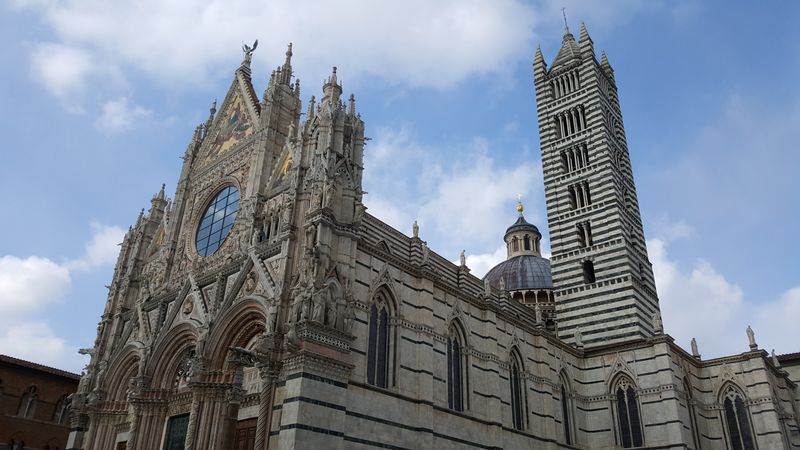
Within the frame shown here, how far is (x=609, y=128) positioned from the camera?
112ft

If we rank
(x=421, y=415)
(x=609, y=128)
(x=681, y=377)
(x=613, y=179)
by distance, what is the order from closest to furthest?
(x=421, y=415) < (x=681, y=377) < (x=613, y=179) < (x=609, y=128)

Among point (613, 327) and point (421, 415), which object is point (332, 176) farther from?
point (613, 327)

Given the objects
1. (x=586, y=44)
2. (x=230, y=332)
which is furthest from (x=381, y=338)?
(x=586, y=44)

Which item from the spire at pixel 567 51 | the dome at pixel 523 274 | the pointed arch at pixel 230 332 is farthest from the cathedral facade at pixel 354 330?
the dome at pixel 523 274

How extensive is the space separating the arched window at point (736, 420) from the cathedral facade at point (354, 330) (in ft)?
0.25

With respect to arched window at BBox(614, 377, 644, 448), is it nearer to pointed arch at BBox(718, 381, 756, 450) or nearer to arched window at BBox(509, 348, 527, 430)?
pointed arch at BBox(718, 381, 756, 450)

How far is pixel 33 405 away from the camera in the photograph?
1045 inches

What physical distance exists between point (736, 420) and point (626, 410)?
5.02 metres

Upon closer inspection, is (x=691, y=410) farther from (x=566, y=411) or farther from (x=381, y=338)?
(x=381, y=338)

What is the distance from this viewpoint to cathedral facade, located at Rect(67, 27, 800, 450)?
17.2m

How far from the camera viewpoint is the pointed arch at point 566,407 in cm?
2525

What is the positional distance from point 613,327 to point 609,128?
442 inches

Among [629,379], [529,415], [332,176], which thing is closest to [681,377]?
[629,379]

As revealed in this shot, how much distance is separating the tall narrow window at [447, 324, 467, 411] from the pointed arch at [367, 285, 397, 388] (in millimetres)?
2864
